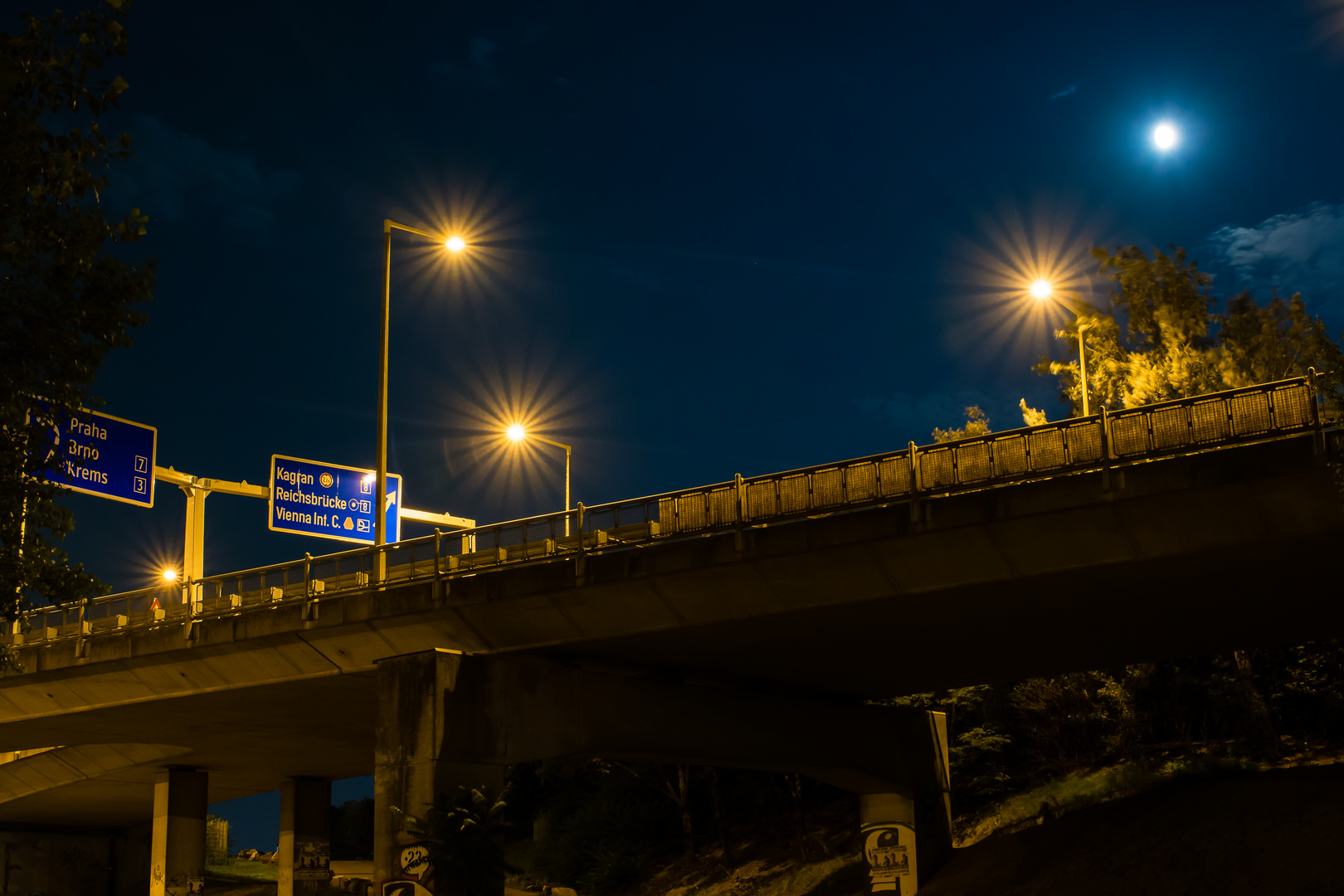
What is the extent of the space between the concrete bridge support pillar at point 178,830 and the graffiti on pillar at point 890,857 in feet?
86.3

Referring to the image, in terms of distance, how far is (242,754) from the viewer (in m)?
46.2

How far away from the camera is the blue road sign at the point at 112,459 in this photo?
31.5 m

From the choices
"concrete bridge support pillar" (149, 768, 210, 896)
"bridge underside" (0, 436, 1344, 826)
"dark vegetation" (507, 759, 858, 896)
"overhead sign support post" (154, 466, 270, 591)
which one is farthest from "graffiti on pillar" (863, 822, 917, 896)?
"concrete bridge support pillar" (149, 768, 210, 896)

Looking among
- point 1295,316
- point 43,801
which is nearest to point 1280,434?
point 1295,316

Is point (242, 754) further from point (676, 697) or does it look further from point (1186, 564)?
point (1186, 564)

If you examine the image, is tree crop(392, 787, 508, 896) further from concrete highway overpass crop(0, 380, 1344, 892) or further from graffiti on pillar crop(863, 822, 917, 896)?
graffiti on pillar crop(863, 822, 917, 896)

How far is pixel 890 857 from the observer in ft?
124

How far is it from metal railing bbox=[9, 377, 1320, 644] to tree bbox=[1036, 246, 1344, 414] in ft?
62.8

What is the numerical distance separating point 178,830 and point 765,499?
35.1 meters

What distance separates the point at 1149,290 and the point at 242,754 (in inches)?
1421

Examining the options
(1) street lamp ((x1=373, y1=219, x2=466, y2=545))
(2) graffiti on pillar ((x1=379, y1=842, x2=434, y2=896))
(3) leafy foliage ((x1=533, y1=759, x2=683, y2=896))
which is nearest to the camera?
(2) graffiti on pillar ((x1=379, y1=842, x2=434, y2=896))

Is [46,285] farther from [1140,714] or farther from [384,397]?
[1140,714]

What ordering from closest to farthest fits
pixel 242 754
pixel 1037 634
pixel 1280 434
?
1. pixel 1280 434
2. pixel 1037 634
3. pixel 242 754

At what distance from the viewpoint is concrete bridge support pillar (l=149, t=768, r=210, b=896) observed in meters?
48.2
